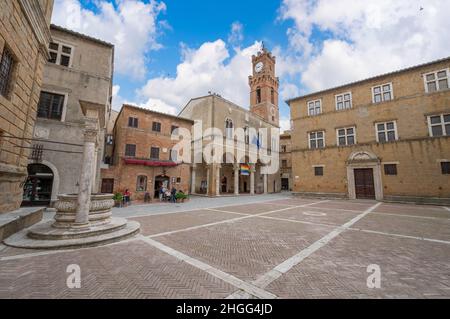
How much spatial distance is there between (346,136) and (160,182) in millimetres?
20581

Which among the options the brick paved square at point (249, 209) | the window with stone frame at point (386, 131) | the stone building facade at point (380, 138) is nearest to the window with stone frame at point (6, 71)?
the brick paved square at point (249, 209)

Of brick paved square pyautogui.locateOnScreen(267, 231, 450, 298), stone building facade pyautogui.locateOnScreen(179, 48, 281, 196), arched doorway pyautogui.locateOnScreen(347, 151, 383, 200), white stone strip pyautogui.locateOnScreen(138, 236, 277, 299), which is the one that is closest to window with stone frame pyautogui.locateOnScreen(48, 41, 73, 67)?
white stone strip pyautogui.locateOnScreen(138, 236, 277, 299)

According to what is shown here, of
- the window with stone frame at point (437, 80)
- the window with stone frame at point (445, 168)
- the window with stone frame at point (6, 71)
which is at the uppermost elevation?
the window with stone frame at point (437, 80)

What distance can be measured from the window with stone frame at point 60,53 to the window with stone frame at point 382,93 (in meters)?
26.4

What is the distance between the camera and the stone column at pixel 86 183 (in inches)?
243

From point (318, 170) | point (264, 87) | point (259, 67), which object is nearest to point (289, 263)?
point (318, 170)

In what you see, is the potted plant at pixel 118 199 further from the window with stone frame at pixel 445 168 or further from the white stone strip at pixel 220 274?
the window with stone frame at pixel 445 168

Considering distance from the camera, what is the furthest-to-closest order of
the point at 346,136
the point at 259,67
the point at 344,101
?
the point at 259,67, the point at 344,101, the point at 346,136

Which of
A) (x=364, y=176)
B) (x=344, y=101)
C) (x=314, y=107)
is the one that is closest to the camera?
(x=364, y=176)

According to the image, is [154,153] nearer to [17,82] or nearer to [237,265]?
[17,82]

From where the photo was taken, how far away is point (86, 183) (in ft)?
20.7

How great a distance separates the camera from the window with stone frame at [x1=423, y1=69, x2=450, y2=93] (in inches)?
643

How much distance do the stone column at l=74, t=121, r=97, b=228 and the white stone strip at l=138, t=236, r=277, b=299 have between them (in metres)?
2.50

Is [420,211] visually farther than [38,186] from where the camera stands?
Yes
